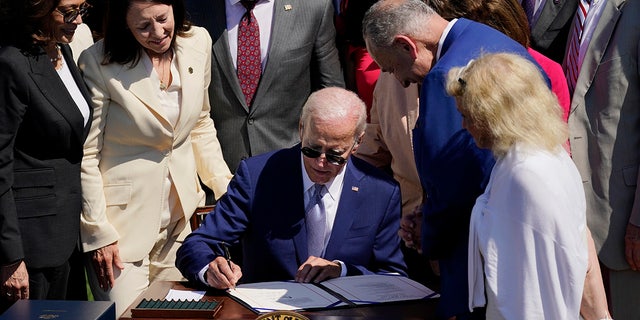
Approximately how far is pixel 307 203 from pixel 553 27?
→ 1.52 meters

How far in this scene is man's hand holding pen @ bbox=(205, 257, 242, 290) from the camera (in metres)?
3.81

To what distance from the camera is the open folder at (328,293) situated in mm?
3649

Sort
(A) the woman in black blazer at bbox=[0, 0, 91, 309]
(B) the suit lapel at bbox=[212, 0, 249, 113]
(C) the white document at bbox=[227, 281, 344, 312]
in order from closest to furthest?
1. (C) the white document at bbox=[227, 281, 344, 312]
2. (A) the woman in black blazer at bbox=[0, 0, 91, 309]
3. (B) the suit lapel at bbox=[212, 0, 249, 113]

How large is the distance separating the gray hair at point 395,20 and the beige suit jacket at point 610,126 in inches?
42.2

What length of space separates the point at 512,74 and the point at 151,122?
1953 millimetres

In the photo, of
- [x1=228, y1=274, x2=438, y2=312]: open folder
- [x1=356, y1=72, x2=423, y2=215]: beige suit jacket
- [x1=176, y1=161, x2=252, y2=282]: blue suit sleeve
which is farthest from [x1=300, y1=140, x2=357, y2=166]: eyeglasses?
[x1=356, y1=72, x2=423, y2=215]: beige suit jacket

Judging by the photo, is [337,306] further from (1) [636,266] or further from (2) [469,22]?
(1) [636,266]

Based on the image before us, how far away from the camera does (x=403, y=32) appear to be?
12.4 feet

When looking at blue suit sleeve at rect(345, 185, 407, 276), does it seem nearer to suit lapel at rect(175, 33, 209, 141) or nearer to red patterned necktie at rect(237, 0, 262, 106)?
suit lapel at rect(175, 33, 209, 141)

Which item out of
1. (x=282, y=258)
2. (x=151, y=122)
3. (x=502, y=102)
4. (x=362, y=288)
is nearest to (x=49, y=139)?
(x=151, y=122)

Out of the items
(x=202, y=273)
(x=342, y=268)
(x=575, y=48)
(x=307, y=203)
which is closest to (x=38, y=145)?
(x=202, y=273)

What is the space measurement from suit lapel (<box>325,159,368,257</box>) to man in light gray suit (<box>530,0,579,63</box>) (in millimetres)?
1222

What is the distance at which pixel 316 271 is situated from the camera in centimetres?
394

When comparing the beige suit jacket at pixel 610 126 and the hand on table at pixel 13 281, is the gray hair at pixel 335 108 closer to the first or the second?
the beige suit jacket at pixel 610 126
